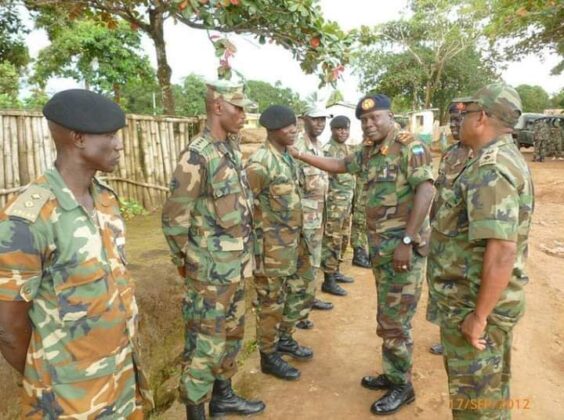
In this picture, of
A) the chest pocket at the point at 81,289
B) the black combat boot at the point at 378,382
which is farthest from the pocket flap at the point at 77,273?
the black combat boot at the point at 378,382

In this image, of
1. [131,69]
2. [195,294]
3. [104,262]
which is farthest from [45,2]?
[131,69]

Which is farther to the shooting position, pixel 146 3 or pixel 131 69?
pixel 131 69

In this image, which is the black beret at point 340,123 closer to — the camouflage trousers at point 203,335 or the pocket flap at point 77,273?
the camouflage trousers at point 203,335

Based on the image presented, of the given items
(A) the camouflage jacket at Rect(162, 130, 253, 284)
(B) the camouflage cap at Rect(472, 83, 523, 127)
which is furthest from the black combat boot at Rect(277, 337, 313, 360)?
(B) the camouflage cap at Rect(472, 83, 523, 127)

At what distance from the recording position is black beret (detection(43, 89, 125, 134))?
154cm

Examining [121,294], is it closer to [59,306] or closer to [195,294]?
[59,306]

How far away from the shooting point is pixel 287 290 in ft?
12.6

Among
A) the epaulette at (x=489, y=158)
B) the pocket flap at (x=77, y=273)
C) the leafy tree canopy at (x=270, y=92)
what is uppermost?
the leafy tree canopy at (x=270, y=92)

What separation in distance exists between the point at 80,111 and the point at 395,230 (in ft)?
7.21

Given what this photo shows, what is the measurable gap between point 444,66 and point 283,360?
28.1 m

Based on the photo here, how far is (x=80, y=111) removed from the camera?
1552mm

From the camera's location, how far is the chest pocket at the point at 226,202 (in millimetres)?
2719

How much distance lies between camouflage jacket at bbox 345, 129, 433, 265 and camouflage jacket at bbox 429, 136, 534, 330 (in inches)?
24.6

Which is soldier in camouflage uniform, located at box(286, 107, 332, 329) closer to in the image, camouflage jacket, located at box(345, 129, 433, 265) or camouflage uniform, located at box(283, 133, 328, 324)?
camouflage uniform, located at box(283, 133, 328, 324)
